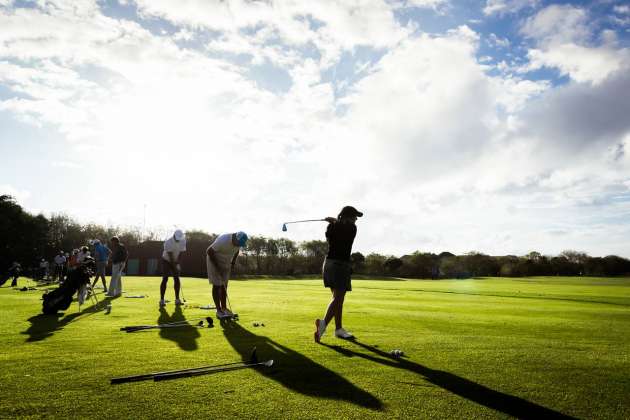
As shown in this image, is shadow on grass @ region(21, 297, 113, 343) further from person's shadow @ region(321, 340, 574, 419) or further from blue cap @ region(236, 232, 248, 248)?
person's shadow @ region(321, 340, 574, 419)

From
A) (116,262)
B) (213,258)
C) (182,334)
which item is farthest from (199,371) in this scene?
(116,262)

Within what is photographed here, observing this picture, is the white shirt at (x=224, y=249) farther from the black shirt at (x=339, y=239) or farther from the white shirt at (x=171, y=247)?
the black shirt at (x=339, y=239)

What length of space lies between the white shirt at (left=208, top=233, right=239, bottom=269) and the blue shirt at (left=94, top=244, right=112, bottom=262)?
9663 millimetres

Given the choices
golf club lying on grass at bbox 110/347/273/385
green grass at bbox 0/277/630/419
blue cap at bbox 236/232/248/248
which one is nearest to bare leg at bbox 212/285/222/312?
blue cap at bbox 236/232/248/248

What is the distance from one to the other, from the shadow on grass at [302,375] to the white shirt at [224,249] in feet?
11.8

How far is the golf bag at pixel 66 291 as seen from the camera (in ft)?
36.2

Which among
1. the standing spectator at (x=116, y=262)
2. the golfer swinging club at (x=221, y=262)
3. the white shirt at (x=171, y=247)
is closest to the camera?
the golfer swinging club at (x=221, y=262)

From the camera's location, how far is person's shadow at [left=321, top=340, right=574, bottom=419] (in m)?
4.10

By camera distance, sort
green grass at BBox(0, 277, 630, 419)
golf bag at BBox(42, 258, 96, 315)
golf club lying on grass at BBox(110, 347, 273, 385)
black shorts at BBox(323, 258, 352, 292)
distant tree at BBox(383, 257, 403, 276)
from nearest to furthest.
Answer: green grass at BBox(0, 277, 630, 419)
golf club lying on grass at BBox(110, 347, 273, 385)
black shorts at BBox(323, 258, 352, 292)
golf bag at BBox(42, 258, 96, 315)
distant tree at BBox(383, 257, 403, 276)

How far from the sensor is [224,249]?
35.4 ft

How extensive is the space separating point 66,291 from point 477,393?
11.2 meters

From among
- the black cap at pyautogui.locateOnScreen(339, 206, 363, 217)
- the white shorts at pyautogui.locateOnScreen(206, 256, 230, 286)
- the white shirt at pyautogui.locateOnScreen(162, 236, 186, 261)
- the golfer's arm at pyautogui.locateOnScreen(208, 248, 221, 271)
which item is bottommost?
the white shorts at pyautogui.locateOnScreen(206, 256, 230, 286)

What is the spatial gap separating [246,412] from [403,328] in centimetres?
629

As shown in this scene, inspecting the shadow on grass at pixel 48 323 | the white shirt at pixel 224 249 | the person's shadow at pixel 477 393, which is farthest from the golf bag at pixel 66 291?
the person's shadow at pixel 477 393
